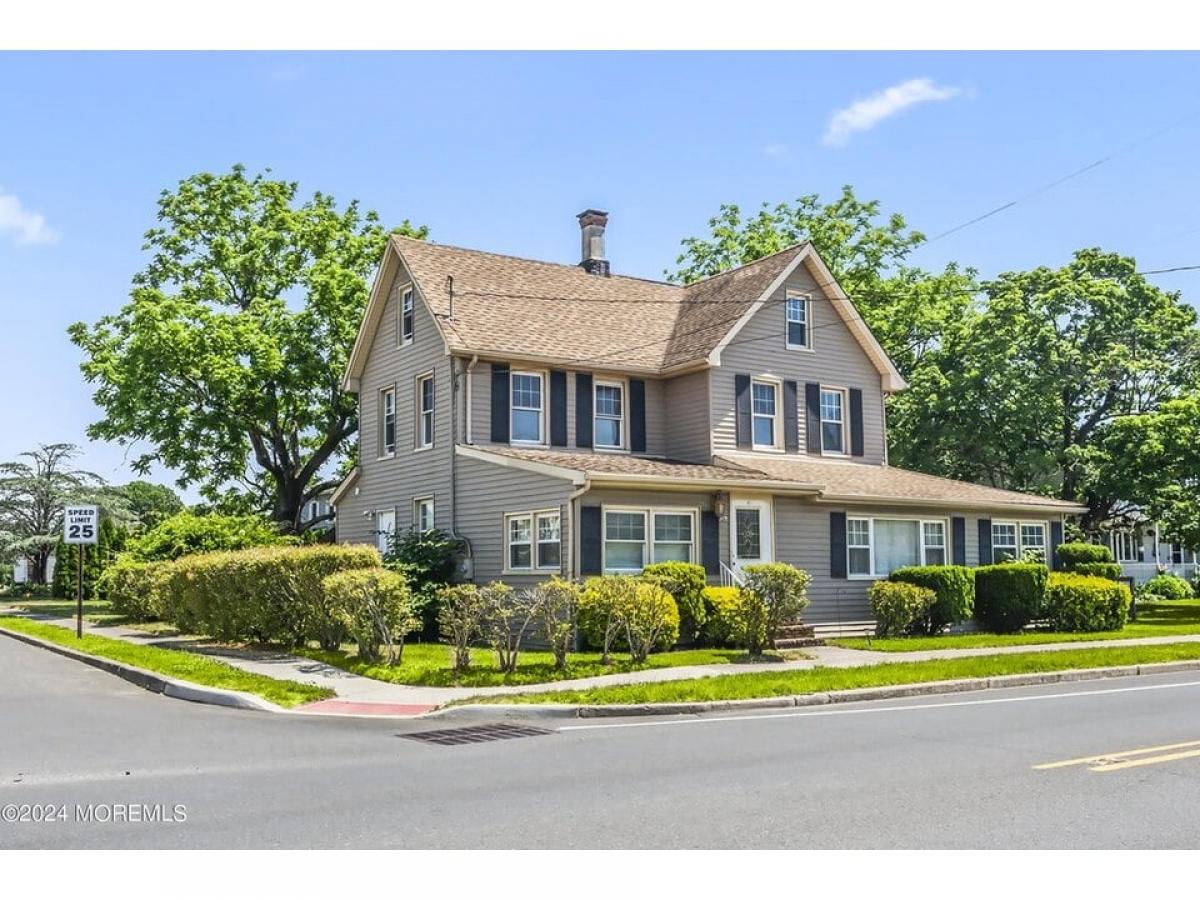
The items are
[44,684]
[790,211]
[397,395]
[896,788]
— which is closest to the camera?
[896,788]

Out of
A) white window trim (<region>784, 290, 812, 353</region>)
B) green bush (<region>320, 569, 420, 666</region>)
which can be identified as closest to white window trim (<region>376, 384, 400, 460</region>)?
white window trim (<region>784, 290, 812, 353</region>)

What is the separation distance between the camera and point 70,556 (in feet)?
151

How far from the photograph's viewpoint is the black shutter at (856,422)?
97.5 ft

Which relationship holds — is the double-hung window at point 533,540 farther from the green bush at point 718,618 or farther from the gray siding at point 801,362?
the gray siding at point 801,362

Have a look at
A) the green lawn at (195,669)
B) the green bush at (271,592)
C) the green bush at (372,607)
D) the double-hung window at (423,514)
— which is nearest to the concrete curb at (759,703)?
the green lawn at (195,669)

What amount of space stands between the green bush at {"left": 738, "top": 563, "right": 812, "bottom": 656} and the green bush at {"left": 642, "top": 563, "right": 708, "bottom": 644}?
5.12 feet

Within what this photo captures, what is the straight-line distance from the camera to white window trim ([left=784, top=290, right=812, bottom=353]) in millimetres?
28531

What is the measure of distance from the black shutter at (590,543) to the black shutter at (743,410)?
6.40m

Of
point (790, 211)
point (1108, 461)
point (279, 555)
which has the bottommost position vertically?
point (279, 555)

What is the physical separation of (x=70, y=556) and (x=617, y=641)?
3322 cm

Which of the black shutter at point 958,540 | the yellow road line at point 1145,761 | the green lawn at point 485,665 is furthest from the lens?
the black shutter at point 958,540

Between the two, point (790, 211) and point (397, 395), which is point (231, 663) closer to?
point (397, 395)

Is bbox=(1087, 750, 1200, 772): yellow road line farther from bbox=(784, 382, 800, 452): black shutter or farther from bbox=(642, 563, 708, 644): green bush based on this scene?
bbox=(784, 382, 800, 452): black shutter

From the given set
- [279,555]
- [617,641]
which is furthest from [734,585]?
[279,555]
